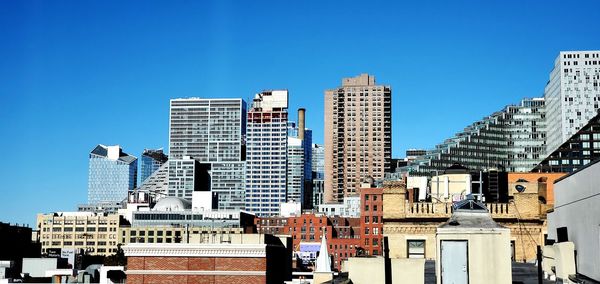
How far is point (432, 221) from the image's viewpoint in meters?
40.7

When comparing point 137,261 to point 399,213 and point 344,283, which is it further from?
point 344,283

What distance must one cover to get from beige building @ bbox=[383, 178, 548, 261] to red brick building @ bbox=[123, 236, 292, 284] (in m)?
8.13

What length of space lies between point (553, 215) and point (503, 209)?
8.51 metres

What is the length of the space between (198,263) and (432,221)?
44.0 ft

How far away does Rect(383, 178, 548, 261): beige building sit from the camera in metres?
39.0

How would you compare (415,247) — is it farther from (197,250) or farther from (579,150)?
(579,150)

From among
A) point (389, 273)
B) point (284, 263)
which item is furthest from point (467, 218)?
point (284, 263)

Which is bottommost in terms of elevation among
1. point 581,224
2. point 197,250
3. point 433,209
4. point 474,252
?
point 197,250

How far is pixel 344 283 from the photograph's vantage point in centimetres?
2130

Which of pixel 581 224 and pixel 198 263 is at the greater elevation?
pixel 581 224

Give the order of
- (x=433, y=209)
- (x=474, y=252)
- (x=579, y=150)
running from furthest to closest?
(x=579, y=150) → (x=433, y=209) → (x=474, y=252)

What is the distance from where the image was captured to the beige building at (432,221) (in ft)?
128

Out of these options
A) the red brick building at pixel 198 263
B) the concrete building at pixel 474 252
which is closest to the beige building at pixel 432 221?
the red brick building at pixel 198 263

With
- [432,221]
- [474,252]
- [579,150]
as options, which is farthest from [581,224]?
[579,150]
